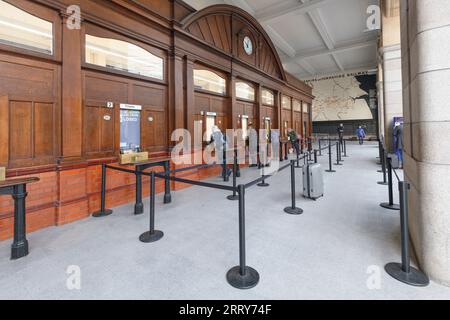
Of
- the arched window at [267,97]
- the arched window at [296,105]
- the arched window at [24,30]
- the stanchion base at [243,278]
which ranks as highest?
the arched window at [296,105]

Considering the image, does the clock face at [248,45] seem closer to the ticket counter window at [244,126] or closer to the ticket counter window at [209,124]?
the ticket counter window at [244,126]

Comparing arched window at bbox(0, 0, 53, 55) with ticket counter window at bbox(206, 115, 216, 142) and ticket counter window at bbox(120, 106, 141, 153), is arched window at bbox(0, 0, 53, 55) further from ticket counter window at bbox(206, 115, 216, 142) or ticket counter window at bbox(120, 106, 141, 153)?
ticket counter window at bbox(206, 115, 216, 142)

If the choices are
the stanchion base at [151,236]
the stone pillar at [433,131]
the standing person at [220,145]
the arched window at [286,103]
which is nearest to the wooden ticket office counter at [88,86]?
the standing person at [220,145]

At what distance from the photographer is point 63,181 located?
3480 mm

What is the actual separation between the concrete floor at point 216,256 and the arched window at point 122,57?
8.99ft

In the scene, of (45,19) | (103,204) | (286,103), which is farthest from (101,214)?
(286,103)

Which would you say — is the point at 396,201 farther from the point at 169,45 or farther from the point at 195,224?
the point at 169,45

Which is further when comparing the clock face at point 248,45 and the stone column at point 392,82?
the clock face at point 248,45

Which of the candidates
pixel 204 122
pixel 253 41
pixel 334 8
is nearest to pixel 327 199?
pixel 204 122

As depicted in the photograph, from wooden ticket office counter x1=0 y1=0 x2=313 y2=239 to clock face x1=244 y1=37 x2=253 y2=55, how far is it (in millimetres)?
1746

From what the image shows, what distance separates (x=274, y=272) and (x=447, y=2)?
2751mm

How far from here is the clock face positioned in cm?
815

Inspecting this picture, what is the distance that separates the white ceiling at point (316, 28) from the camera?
31.6 ft
